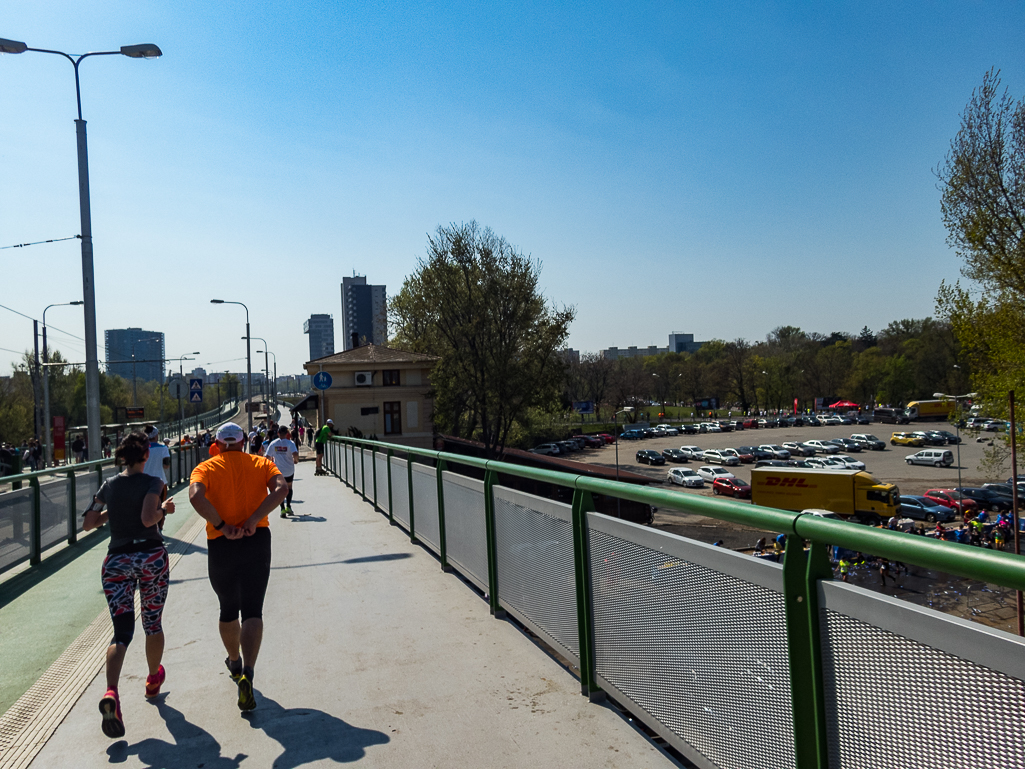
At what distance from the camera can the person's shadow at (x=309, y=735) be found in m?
3.62

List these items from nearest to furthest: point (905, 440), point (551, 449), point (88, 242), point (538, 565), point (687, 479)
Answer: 1. point (538, 565)
2. point (88, 242)
3. point (687, 479)
4. point (905, 440)
5. point (551, 449)

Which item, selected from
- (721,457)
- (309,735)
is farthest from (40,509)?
(721,457)

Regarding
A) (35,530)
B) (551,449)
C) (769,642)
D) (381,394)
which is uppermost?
(381,394)

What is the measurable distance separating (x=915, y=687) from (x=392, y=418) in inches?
1666

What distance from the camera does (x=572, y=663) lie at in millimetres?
4426

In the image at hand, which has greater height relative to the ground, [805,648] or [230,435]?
[230,435]

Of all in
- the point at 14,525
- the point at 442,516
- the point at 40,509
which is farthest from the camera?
the point at 40,509

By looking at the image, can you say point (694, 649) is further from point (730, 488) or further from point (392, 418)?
point (730, 488)

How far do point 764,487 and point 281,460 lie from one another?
34.5 meters

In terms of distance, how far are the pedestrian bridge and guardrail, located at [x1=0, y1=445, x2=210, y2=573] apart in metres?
1.39

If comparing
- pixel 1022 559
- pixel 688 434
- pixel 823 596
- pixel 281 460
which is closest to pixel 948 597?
pixel 823 596

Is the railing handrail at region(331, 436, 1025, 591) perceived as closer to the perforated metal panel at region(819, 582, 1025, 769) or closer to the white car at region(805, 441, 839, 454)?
the perforated metal panel at region(819, 582, 1025, 769)

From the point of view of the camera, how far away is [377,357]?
43594 mm

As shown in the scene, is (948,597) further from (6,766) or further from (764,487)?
(764,487)
